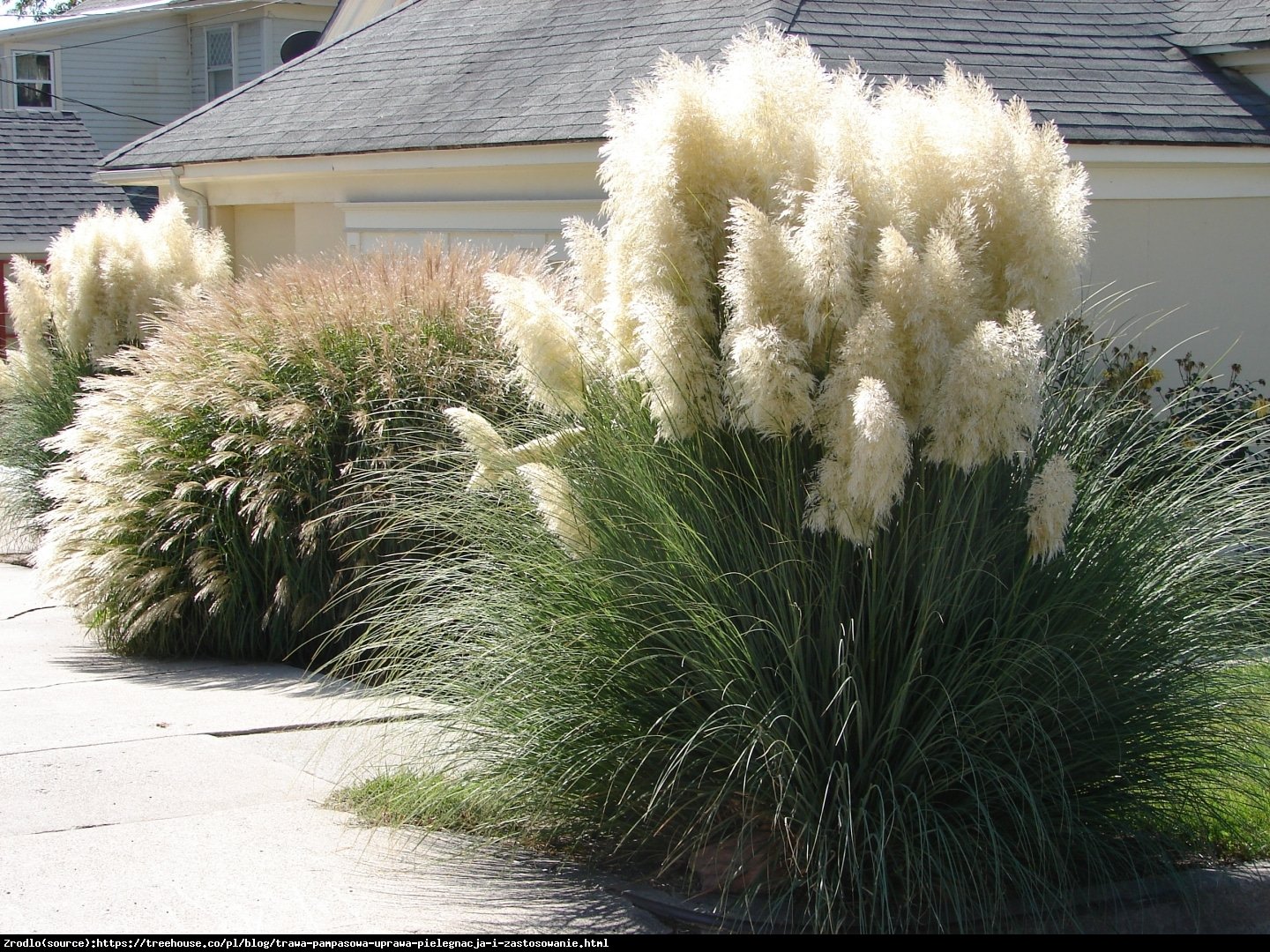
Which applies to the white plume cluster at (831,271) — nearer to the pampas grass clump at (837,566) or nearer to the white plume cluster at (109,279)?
the pampas grass clump at (837,566)

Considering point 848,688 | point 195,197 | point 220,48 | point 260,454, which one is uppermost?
point 220,48

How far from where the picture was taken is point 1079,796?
4488mm

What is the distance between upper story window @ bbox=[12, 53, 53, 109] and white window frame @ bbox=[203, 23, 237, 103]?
11.6 feet

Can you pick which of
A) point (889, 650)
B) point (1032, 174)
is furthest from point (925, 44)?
point (889, 650)

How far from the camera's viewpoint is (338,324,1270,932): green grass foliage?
422 cm

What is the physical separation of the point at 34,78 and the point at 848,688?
29350 millimetres

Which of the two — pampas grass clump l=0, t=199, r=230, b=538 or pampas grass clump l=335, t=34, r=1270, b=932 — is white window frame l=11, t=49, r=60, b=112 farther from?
pampas grass clump l=335, t=34, r=1270, b=932

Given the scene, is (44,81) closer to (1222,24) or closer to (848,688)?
(1222,24)

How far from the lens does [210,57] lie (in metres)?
28.1

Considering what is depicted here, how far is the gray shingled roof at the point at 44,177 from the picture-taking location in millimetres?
23641

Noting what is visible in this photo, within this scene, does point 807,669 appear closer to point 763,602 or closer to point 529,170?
point 763,602

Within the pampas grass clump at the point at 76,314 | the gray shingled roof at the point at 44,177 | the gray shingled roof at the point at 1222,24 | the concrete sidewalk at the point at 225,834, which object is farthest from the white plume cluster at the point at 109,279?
the gray shingled roof at the point at 44,177

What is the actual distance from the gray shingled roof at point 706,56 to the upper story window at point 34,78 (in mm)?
16358

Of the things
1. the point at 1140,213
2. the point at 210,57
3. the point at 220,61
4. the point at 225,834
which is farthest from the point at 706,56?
the point at 210,57
